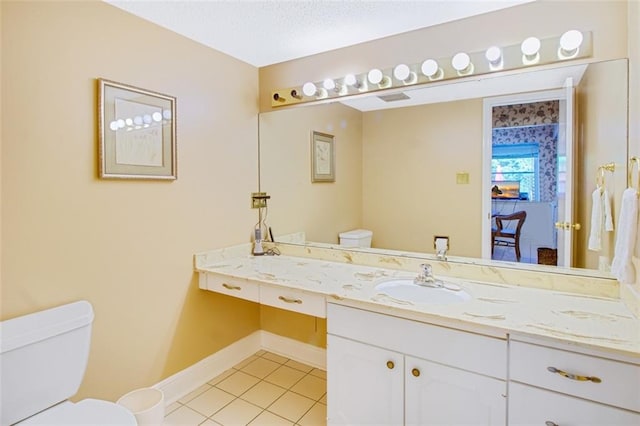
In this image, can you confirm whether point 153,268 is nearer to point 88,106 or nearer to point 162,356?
point 162,356

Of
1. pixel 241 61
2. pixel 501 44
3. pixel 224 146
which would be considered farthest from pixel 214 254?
pixel 501 44

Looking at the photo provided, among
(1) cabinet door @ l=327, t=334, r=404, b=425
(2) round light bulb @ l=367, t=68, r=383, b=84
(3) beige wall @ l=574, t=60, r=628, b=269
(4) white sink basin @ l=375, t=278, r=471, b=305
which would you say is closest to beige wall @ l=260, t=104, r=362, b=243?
(2) round light bulb @ l=367, t=68, r=383, b=84

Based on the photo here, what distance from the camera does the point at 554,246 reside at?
1668 millimetres

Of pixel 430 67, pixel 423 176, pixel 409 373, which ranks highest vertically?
pixel 430 67

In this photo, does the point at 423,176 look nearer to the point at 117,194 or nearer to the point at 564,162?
the point at 564,162

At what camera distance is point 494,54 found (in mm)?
1686

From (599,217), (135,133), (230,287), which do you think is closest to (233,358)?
(230,287)

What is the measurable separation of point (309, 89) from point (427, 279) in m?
1.42

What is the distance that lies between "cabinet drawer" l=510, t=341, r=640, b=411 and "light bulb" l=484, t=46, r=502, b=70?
1.31 metres

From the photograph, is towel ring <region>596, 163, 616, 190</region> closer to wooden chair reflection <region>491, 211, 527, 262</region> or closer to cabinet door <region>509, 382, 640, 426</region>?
wooden chair reflection <region>491, 211, 527, 262</region>

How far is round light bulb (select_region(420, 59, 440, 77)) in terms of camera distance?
1.85 meters

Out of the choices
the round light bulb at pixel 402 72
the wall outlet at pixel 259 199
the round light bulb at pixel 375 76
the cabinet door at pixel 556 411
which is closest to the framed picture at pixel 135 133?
the wall outlet at pixel 259 199

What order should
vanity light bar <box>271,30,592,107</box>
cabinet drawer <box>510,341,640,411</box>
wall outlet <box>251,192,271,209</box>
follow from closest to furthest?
cabinet drawer <box>510,341,640,411</box> < vanity light bar <box>271,30,592,107</box> < wall outlet <box>251,192,271,209</box>

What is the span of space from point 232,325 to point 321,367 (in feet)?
2.29
